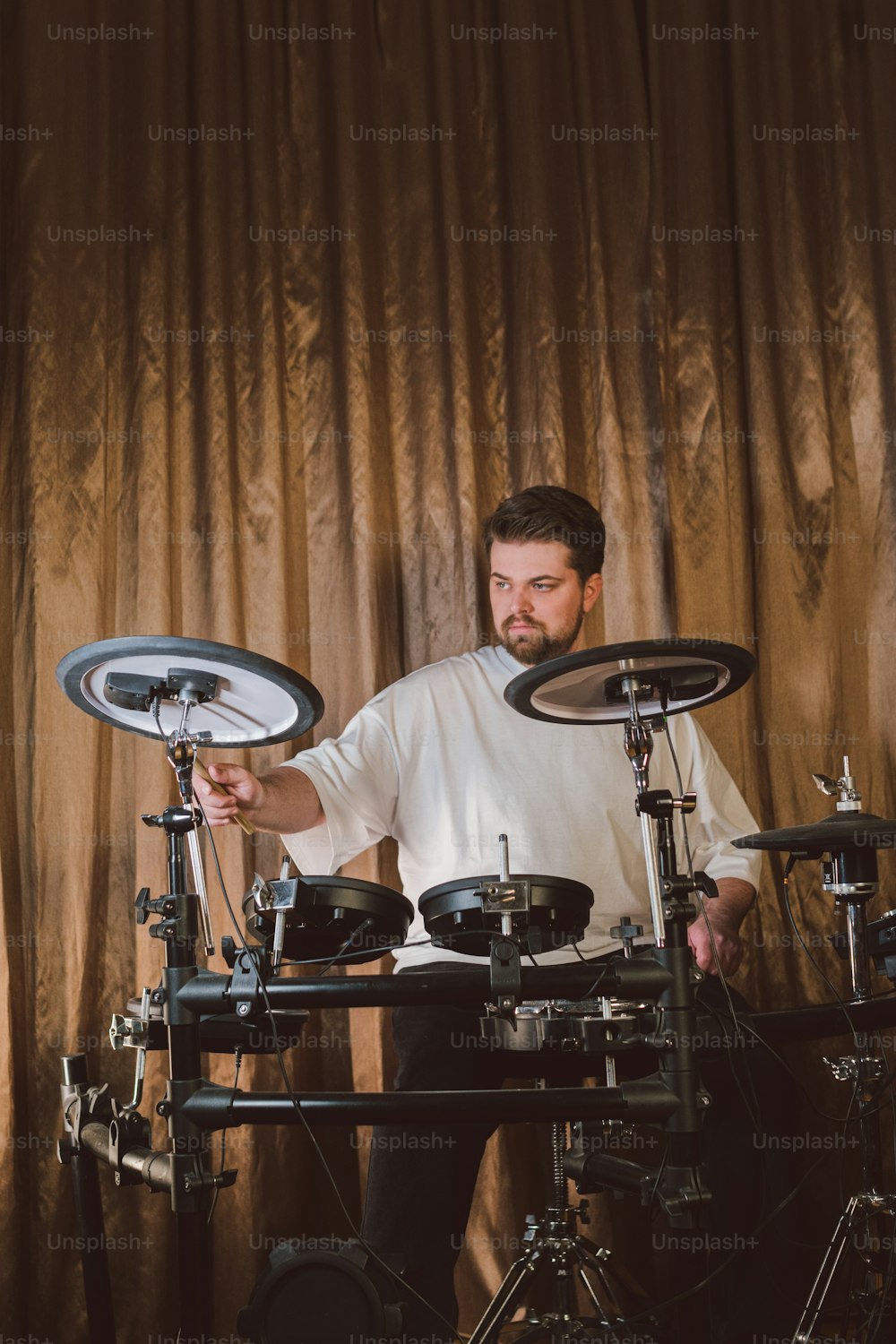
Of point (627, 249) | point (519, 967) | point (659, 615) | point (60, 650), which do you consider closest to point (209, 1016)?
point (519, 967)

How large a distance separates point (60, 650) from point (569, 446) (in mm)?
1209

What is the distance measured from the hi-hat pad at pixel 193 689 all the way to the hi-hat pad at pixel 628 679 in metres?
0.31

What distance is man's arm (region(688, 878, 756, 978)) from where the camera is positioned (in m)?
2.04

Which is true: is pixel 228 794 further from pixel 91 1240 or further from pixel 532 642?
pixel 532 642

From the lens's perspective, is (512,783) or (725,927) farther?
(512,783)

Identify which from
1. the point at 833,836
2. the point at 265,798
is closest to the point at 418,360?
the point at 265,798

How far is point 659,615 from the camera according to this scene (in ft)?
8.95

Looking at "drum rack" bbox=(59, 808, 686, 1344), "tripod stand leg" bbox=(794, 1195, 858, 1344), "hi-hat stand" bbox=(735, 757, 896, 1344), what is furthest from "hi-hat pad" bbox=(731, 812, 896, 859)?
"tripod stand leg" bbox=(794, 1195, 858, 1344)

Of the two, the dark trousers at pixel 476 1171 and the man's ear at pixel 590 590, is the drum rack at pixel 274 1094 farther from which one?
the man's ear at pixel 590 590

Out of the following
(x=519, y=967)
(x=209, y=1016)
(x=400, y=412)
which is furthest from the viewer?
(x=400, y=412)

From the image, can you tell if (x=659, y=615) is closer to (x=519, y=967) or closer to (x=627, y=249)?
(x=627, y=249)

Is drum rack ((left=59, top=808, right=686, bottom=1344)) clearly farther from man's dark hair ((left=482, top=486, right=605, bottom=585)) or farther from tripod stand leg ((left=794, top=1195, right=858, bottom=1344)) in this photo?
man's dark hair ((left=482, top=486, right=605, bottom=585))

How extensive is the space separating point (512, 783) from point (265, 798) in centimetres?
55

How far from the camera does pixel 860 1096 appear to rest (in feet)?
6.20
